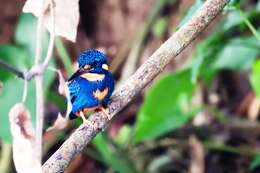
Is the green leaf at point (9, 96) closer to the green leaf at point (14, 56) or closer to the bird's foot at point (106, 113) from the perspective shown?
the green leaf at point (14, 56)

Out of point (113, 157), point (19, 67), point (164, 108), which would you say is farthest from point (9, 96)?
point (164, 108)

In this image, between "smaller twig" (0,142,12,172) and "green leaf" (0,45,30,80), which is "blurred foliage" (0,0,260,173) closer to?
"green leaf" (0,45,30,80)

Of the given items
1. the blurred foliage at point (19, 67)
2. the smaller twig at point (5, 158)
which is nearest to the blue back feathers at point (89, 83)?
the blurred foliage at point (19, 67)

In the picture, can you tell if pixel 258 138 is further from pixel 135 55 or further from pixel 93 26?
pixel 93 26

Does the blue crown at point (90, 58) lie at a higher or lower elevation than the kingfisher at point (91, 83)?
higher

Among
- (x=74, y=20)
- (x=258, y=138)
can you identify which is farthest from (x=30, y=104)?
(x=74, y=20)

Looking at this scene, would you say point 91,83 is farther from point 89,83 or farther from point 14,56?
point 14,56
